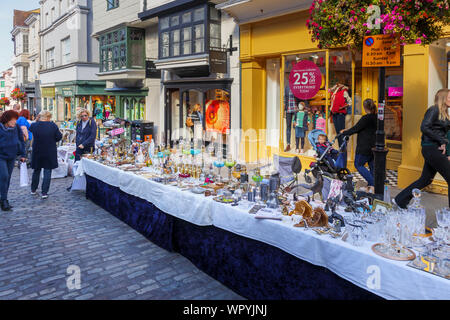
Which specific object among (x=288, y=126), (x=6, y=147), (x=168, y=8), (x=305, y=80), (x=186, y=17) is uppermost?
(x=168, y=8)

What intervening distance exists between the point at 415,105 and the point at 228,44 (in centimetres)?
641

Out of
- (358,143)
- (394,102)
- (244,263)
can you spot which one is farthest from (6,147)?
(394,102)

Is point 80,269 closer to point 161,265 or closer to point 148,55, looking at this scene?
point 161,265

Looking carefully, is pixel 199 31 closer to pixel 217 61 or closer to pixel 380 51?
pixel 217 61

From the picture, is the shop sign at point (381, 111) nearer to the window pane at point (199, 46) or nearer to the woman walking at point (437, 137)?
the woman walking at point (437, 137)

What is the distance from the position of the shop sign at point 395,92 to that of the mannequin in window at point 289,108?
2347mm

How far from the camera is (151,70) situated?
49.5 ft

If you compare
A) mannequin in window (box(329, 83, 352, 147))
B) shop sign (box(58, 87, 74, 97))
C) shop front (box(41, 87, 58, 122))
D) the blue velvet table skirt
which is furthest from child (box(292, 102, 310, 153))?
shop front (box(41, 87, 58, 122))

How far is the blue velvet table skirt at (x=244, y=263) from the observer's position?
3025mm

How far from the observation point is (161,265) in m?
4.57

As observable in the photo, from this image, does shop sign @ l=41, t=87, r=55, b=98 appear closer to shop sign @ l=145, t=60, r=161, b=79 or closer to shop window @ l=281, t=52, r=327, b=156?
shop sign @ l=145, t=60, r=161, b=79

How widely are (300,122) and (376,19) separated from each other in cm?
671

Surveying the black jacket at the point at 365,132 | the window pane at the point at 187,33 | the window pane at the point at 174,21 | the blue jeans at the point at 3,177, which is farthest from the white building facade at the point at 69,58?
the black jacket at the point at 365,132

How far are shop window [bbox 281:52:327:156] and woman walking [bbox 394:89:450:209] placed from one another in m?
4.78
